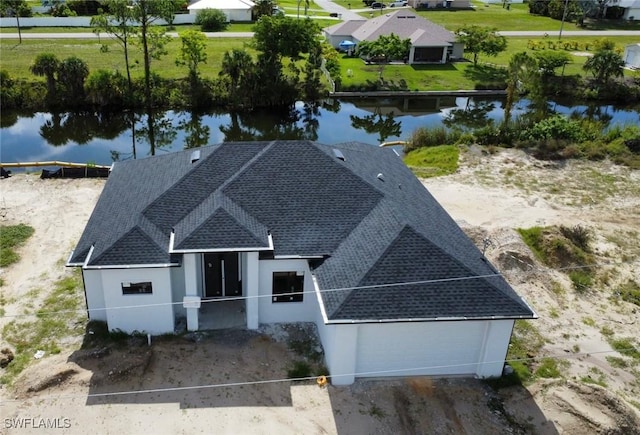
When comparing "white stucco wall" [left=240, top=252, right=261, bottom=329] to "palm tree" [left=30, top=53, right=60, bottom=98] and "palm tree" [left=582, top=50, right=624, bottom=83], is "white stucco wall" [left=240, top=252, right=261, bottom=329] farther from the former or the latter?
"palm tree" [left=582, top=50, right=624, bottom=83]

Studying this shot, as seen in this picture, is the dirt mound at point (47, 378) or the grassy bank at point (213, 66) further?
the grassy bank at point (213, 66)

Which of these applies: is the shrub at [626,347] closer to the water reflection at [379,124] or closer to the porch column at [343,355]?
the porch column at [343,355]

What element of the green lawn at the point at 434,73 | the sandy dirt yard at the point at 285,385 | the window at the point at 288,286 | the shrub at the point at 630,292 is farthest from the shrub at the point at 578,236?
the green lawn at the point at 434,73

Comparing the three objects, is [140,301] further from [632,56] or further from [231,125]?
[632,56]

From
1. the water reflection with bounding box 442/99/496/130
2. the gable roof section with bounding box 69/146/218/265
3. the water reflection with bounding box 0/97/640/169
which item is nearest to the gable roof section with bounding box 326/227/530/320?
the gable roof section with bounding box 69/146/218/265

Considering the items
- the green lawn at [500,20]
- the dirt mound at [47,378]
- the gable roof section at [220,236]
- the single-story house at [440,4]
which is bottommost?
the dirt mound at [47,378]

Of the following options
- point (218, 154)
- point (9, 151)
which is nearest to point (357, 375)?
point (218, 154)

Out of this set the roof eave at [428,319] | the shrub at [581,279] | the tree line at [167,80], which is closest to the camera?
the roof eave at [428,319]

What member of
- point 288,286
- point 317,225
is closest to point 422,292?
point 317,225
